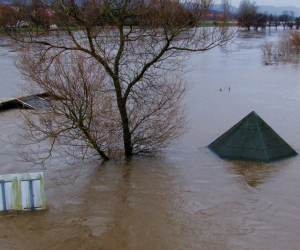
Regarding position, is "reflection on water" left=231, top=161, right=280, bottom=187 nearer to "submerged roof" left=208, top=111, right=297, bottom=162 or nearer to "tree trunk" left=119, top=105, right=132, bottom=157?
"submerged roof" left=208, top=111, right=297, bottom=162

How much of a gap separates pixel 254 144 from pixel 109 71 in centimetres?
558

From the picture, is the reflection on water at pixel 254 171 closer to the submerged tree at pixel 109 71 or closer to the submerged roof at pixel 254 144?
the submerged roof at pixel 254 144

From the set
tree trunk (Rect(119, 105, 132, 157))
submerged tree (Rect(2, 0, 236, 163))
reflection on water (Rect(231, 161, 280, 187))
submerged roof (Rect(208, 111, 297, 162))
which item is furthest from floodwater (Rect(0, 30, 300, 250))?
submerged tree (Rect(2, 0, 236, 163))

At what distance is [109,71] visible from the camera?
37.7ft

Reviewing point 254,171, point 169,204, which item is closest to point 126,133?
point 169,204

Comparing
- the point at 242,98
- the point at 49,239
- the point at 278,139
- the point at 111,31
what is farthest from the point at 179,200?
the point at 242,98

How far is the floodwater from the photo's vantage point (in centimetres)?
830

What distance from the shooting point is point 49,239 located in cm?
826

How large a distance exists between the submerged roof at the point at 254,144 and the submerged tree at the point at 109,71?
7.20 feet

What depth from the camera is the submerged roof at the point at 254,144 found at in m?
12.9

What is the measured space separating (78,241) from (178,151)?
6819 mm

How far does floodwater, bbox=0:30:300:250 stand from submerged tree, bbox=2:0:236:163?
1289mm

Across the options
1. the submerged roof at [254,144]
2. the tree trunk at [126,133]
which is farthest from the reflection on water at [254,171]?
the tree trunk at [126,133]

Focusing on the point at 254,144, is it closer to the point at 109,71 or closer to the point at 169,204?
the point at 169,204
